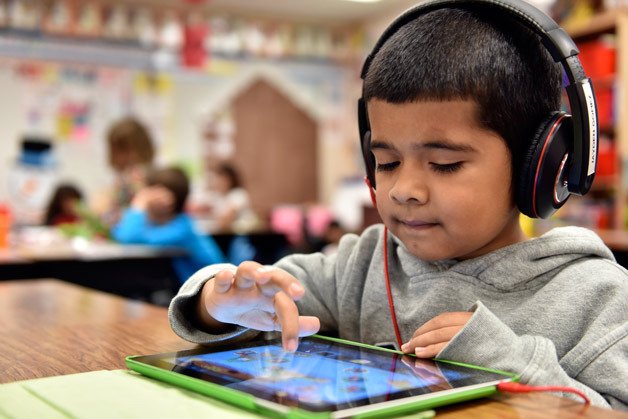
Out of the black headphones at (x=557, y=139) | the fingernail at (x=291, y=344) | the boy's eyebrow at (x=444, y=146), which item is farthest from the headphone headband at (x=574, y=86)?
the fingernail at (x=291, y=344)

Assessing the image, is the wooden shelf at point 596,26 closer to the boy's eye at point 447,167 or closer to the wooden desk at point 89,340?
the wooden desk at point 89,340

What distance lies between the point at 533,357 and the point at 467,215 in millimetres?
173

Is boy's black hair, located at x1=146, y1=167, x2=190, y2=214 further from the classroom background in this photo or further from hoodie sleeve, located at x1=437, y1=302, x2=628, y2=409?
hoodie sleeve, located at x1=437, y1=302, x2=628, y2=409

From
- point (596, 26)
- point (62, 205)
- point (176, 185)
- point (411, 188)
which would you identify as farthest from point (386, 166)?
point (62, 205)

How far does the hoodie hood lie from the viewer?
2.50 feet

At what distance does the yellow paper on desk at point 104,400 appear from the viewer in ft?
1.61

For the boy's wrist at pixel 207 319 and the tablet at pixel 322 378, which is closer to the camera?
the tablet at pixel 322 378

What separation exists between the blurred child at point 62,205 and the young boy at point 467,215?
4.27 m

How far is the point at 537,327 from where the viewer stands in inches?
28.6

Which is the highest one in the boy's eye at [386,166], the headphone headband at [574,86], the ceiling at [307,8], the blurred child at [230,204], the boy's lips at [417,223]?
the ceiling at [307,8]

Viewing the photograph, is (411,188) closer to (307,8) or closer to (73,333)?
(73,333)

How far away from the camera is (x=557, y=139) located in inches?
29.3

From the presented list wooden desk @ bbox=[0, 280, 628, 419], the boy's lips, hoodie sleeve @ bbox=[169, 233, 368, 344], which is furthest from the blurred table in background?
the boy's lips

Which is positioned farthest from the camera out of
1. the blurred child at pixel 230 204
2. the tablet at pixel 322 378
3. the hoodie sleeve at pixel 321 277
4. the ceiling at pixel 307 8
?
the ceiling at pixel 307 8
